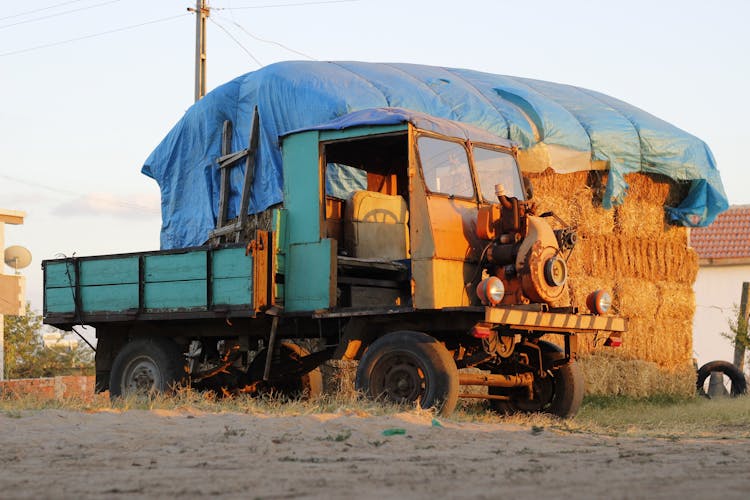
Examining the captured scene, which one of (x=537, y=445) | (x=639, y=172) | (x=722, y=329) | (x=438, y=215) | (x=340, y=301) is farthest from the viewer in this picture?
(x=722, y=329)

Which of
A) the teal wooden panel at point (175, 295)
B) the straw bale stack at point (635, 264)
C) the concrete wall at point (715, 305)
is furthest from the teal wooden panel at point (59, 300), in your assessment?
the concrete wall at point (715, 305)

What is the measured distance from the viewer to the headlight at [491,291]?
1043 cm

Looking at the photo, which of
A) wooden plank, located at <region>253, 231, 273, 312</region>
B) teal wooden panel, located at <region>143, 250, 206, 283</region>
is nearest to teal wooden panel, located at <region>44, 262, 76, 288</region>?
teal wooden panel, located at <region>143, 250, 206, 283</region>

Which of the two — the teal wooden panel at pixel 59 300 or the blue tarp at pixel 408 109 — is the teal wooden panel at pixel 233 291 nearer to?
the teal wooden panel at pixel 59 300

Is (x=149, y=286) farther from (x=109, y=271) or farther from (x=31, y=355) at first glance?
(x=31, y=355)

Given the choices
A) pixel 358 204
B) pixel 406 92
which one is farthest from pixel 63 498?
pixel 406 92

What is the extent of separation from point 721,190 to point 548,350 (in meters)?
6.78

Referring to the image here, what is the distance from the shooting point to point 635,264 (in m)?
17.7

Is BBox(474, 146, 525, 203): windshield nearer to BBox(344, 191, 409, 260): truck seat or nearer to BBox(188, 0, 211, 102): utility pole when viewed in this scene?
BBox(344, 191, 409, 260): truck seat

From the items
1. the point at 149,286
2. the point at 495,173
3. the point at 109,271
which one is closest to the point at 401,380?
the point at 495,173

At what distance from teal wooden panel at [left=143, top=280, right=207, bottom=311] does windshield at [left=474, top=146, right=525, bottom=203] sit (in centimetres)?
309

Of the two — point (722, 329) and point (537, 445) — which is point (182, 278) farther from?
point (722, 329)

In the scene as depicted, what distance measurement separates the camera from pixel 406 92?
1527cm

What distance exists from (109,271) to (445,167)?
4.14 m
